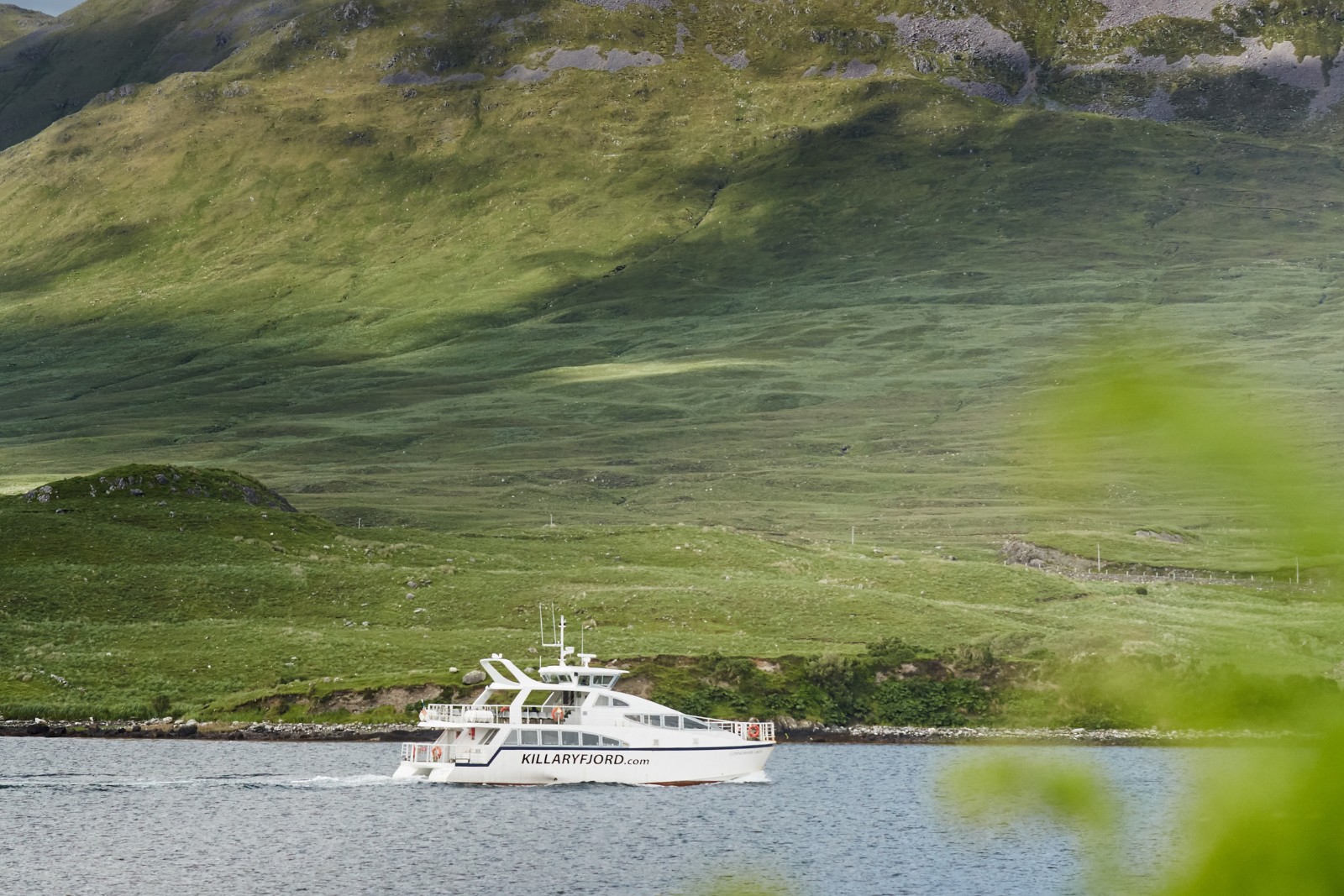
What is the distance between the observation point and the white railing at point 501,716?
80.2m

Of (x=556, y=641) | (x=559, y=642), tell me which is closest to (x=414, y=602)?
(x=556, y=641)

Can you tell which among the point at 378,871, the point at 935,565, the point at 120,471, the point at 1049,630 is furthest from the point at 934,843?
the point at 120,471

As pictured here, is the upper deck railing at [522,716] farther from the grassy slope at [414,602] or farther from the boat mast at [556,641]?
the grassy slope at [414,602]

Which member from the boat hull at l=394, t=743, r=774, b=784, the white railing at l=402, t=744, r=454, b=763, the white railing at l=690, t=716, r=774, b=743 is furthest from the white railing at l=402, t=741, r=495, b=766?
the white railing at l=690, t=716, r=774, b=743

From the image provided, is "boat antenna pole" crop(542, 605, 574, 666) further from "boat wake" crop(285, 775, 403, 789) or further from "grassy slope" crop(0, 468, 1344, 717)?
"boat wake" crop(285, 775, 403, 789)

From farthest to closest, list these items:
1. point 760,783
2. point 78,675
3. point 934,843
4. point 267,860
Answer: point 78,675
point 760,783
point 934,843
point 267,860

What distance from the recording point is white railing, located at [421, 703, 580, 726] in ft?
263

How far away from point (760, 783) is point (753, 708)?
1958cm

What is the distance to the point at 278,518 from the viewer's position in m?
148

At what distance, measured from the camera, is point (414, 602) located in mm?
130125

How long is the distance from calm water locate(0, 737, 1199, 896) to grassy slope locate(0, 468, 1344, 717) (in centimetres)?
2114

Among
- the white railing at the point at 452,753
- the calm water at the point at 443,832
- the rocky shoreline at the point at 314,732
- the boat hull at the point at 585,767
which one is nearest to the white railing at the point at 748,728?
the calm water at the point at 443,832

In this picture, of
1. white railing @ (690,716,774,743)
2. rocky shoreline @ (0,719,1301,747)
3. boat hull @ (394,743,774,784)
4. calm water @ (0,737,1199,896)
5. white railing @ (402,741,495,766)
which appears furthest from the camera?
rocky shoreline @ (0,719,1301,747)

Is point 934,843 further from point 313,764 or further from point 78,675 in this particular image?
point 78,675
